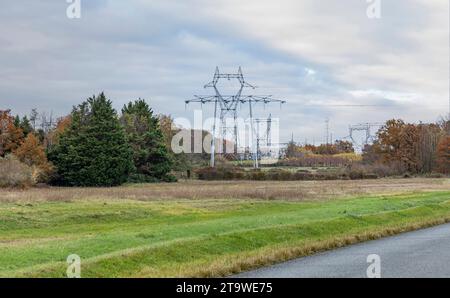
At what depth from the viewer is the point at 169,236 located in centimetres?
2214

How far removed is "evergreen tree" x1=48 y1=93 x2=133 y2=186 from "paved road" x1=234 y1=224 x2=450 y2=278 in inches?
2628

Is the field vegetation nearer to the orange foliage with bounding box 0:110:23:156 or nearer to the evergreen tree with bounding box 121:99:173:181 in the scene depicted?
the orange foliage with bounding box 0:110:23:156

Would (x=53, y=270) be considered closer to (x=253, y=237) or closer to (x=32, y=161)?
(x=253, y=237)

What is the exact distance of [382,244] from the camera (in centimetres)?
2136

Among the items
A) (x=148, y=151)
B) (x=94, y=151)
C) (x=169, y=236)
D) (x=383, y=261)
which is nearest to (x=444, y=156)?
(x=148, y=151)

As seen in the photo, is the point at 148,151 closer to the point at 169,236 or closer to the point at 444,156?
the point at 444,156

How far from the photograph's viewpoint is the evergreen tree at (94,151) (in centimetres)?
8588

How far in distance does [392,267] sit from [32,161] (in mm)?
74312

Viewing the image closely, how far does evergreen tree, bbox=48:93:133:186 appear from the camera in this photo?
85875 mm

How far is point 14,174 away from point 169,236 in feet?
171

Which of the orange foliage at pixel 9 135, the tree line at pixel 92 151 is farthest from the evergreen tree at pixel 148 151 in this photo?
the orange foliage at pixel 9 135

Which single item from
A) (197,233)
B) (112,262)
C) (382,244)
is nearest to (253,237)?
(197,233)

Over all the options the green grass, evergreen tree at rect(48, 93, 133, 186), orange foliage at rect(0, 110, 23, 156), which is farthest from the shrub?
the green grass

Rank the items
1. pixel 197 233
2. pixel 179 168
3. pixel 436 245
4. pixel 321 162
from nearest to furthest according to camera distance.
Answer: pixel 436 245 < pixel 197 233 < pixel 179 168 < pixel 321 162
